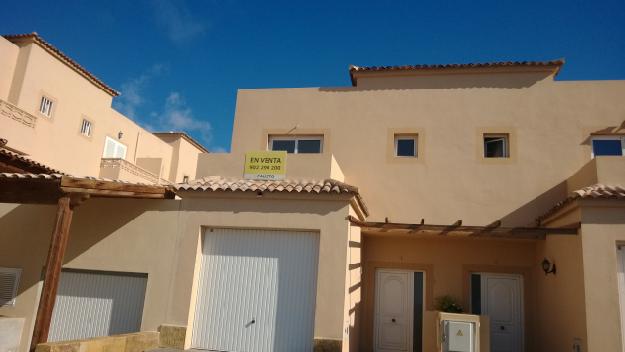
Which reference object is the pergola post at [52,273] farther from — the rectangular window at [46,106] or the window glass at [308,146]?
the rectangular window at [46,106]

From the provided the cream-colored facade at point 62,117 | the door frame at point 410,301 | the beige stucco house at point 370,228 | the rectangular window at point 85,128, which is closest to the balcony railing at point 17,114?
the cream-colored facade at point 62,117

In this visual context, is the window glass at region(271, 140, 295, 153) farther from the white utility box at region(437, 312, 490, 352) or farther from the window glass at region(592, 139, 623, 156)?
the window glass at region(592, 139, 623, 156)

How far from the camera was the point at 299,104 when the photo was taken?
14258 millimetres

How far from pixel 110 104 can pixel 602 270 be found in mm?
23678

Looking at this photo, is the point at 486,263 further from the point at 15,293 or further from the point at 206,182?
the point at 15,293

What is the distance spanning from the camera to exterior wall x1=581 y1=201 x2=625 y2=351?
845 cm

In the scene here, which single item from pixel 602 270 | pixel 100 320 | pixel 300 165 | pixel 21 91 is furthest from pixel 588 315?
pixel 21 91

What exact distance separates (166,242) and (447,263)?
289 inches

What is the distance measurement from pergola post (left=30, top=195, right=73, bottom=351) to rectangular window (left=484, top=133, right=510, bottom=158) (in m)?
10.6

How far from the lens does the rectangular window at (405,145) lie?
13406 millimetres

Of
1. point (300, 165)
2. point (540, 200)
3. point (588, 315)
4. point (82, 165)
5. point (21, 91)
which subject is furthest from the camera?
point (82, 165)

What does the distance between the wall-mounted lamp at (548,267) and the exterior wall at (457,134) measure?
4.43 feet

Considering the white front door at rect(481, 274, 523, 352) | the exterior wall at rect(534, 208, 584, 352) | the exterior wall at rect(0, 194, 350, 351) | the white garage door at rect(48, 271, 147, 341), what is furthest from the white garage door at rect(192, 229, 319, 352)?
the white front door at rect(481, 274, 523, 352)

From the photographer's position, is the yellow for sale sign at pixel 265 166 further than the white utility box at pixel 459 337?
Yes
